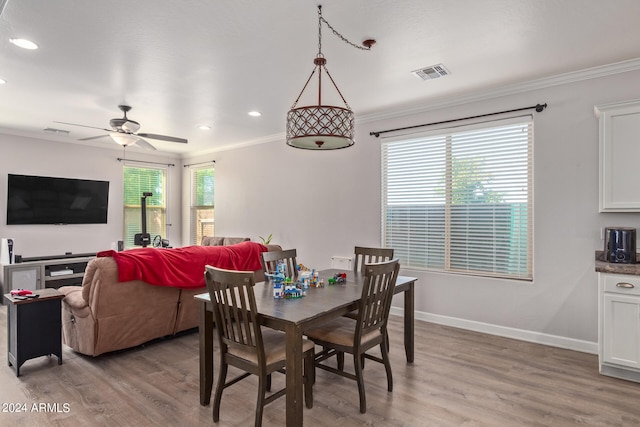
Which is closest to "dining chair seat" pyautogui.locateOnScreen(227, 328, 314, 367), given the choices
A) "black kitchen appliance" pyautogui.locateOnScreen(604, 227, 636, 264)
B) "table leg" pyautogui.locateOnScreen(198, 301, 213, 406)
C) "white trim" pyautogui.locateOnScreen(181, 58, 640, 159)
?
"table leg" pyautogui.locateOnScreen(198, 301, 213, 406)

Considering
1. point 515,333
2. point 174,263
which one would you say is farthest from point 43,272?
point 515,333

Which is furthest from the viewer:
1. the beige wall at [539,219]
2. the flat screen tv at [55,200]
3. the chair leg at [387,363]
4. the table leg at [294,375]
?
the flat screen tv at [55,200]

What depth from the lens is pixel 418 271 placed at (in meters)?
4.39

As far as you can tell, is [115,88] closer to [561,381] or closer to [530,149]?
[530,149]

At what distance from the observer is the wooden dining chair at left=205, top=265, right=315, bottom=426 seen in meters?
2.03

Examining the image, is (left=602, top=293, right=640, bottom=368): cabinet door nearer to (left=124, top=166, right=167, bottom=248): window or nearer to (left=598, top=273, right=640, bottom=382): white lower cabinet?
(left=598, top=273, right=640, bottom=382): white lower cabinet

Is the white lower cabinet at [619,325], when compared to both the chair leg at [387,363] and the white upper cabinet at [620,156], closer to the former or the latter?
the white upper cabinet at [620,156]

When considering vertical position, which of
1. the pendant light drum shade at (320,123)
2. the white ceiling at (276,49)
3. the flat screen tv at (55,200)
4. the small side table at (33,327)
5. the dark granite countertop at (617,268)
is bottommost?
the small side table at (33,327)

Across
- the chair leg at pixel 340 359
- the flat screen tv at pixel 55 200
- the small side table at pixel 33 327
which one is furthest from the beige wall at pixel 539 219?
the flat screen tv at pixel 55 200

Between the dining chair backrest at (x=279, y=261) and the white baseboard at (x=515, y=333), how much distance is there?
1837 millimetres

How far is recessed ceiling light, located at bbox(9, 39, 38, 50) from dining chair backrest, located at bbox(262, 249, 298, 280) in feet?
7.89

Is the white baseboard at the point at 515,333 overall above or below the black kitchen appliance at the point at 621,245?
below

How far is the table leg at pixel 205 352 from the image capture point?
241cm

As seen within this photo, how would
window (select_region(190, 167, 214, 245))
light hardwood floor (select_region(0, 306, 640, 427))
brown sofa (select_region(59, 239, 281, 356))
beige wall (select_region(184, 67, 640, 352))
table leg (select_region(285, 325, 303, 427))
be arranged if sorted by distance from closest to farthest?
1. table leg (select_region(285, 325, 303, 427))
2. light hardwood floor (select_region(0, 306, 640, 427))
3. brown sofa (select_region(59, 239, 281, 356))
4. beige wall (select_region(184, 67, 640, 352))
5. window (select_region(190, 167, 214, 245))
